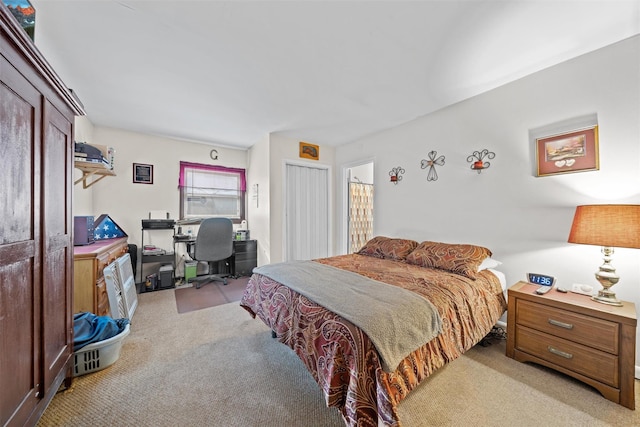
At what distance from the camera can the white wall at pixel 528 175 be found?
5.63ft

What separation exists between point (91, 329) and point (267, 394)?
4.77 feet

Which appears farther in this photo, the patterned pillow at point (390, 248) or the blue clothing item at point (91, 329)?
the patterned pillow at point (390, 248)

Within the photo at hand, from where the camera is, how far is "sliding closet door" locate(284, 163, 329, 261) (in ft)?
13.3

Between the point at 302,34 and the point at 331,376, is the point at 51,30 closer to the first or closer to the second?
the point at 302,34

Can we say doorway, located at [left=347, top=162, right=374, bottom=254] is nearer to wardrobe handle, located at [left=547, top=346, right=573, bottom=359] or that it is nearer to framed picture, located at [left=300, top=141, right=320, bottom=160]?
framed picture, located at [left=300, top=141, right=320, bottom=160]

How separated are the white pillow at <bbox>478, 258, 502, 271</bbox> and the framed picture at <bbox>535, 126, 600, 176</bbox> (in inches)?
34.4

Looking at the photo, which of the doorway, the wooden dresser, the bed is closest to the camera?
the bed

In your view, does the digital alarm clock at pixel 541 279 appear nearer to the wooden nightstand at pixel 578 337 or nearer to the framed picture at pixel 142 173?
the wooden nightstand at pixel 578 337

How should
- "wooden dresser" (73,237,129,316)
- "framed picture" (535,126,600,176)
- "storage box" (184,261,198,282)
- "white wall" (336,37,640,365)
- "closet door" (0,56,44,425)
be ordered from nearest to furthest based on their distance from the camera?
"closet door" (0,56,44,425)
"white wall" (336,37,640,365)
"framed picture" (535,126,600,176)
"wooden dresser" (73,237,129,316)
"storage box" (184,261,198,282)

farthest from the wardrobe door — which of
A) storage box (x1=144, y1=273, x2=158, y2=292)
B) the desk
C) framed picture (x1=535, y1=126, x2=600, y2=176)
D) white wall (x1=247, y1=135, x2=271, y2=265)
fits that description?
framed picture (x1=535, y1=126, x2=600, y2=176)

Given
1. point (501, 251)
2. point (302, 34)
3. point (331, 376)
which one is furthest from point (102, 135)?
point (501, 251)

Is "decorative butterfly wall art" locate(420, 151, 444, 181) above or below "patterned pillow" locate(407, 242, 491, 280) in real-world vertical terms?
above

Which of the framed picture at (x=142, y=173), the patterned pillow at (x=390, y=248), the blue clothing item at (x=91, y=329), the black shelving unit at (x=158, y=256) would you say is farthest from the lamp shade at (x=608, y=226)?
the framed picture at (x=142, y=173)

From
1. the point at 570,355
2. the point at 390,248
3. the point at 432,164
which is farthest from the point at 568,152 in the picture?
the point at 390,248
